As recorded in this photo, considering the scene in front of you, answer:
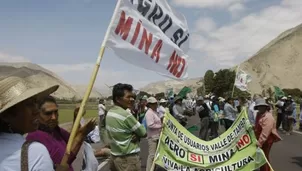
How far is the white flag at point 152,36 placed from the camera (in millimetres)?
3893

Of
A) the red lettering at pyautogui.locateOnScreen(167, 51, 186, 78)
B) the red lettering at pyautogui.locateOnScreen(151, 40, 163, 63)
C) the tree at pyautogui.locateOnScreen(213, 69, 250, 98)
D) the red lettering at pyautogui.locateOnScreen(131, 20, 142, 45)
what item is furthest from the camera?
the tree at pyautogui.locateOnScreen(213, 69, 250, 98)

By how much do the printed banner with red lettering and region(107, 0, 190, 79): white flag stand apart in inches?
81.2

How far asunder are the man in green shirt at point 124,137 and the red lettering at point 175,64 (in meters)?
0.66

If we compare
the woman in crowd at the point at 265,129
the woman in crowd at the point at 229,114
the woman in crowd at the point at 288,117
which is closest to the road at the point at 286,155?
the woman in crowd at the point at 229,114

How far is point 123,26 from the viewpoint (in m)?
3.91

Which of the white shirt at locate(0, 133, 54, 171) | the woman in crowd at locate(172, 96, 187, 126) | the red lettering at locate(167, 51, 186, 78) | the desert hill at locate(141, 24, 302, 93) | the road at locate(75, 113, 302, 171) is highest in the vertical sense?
the desert hill at locate(141, 24, 302, 93)

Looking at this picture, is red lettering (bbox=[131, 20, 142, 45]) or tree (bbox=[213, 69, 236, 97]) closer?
red lettering (bbox=[131, 20, 142, 45])

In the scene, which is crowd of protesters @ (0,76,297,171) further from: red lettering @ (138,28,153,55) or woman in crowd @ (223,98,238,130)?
woman in crowd @ (223,98,238,130)

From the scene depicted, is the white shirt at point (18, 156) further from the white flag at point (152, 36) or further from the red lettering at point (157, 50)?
the red lettering at point (157, 50)

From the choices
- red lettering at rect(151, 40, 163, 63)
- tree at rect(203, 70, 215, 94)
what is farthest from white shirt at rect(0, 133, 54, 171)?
tree at rect(203, 70, 215, 94)

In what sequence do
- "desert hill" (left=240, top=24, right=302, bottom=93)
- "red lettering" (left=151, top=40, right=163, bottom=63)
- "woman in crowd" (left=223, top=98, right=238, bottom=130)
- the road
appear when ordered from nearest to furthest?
"red lettering" (left=151, top=40, right=163, bottom=63) → the road → "woman in crowd" (left=223, top=98, right=238, bottom=130) → "desert hill" (left=240, top=24, right=302, bottom=93)

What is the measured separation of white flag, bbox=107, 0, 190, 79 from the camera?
389cm

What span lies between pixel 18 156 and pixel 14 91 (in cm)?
30

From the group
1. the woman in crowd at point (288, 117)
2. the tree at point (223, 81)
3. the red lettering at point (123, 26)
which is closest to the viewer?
the red lettering at point (123, 26)
